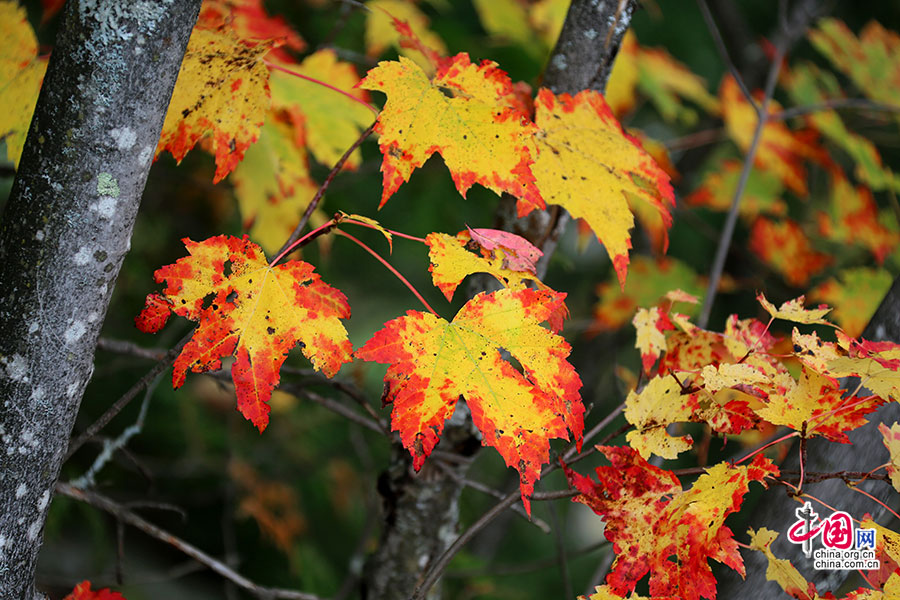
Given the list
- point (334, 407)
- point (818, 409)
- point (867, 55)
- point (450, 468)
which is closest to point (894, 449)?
point (818, 409)

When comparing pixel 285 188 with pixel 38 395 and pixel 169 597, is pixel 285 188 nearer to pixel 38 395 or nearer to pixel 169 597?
pixel 38 395

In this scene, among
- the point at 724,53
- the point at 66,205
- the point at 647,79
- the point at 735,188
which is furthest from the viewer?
the point at 735,188

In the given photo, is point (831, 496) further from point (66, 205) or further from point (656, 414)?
point (66, 205)

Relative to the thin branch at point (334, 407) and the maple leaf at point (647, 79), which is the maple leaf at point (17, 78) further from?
the maple leaf at point (647, 79)

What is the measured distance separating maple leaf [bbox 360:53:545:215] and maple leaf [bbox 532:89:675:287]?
6 centimetres

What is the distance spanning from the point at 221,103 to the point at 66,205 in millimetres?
225

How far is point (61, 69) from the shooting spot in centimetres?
58

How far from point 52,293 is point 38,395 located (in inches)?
3.8

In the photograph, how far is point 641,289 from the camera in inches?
72.6

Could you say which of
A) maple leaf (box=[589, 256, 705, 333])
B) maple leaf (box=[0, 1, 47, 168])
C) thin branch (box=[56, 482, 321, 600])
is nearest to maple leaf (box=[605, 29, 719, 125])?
maple leaf (box=[589, 256, 705, 333])

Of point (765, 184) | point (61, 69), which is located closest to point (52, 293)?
point (61, 69)

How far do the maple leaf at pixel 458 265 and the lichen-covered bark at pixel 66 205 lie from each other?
0.98ft

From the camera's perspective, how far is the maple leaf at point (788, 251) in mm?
1816

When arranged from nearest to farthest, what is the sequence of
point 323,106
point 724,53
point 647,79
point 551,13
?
point 323,106
point 724,53
point 551,13
point 647,79
